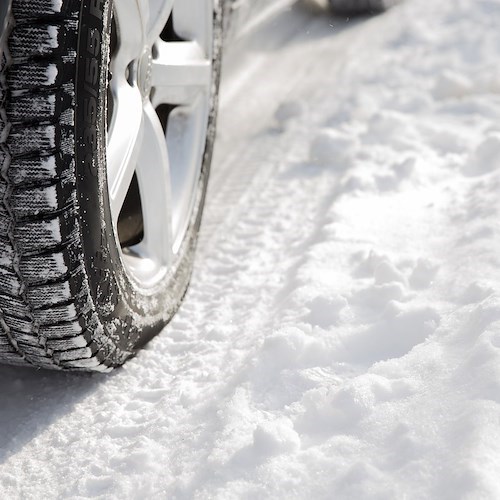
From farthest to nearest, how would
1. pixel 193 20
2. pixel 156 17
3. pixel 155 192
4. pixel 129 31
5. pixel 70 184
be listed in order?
pixel 193 20
pixel 155 192
pixel 156 17
pixel 129 31
pixel 70 184

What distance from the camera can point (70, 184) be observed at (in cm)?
120

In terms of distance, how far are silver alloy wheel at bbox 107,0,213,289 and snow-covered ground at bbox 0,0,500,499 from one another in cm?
21

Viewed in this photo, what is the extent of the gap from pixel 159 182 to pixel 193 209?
0.25 m

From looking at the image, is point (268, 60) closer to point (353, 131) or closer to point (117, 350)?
point (353, 131)

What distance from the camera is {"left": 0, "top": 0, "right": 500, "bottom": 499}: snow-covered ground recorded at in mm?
1267

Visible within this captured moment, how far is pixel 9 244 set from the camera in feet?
3.93

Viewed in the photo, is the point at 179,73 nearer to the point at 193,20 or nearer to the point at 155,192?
the point at 193,20

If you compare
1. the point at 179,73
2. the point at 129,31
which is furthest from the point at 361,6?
the point at 129,31

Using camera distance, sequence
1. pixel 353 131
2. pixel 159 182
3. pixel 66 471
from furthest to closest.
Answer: pixel 353 131, pixel 159 182, pixel 66 471

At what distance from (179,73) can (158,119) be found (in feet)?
0.50

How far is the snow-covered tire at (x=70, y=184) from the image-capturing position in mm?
1129

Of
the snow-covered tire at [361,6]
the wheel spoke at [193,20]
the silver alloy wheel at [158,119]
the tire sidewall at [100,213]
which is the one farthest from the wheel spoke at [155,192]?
the snow-covered tire at [361,6]

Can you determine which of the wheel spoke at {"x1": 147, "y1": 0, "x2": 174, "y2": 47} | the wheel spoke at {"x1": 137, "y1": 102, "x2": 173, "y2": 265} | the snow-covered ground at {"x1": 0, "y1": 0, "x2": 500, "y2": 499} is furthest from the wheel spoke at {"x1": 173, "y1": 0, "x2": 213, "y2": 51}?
the snow-covered ground at {"x1": 0, "y1": 0, "x2": 500, "y2": 499}

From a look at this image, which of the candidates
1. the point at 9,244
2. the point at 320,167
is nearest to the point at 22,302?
the point at 9,244
